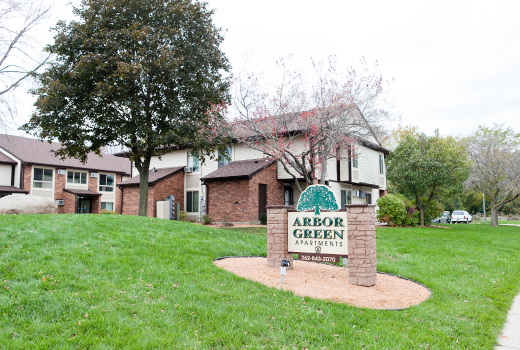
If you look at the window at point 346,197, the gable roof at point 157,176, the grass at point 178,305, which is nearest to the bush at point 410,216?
the window at point 346,197

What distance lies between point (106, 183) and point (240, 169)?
19.5 meters

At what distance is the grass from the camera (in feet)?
13.9

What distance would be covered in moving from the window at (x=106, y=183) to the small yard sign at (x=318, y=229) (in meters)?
31.0

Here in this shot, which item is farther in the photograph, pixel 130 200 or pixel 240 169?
pixel 130 200

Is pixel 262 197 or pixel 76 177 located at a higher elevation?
pixel 76 177

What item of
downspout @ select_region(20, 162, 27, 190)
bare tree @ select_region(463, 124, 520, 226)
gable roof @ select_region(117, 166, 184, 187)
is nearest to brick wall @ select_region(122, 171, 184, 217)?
gable roof @ select_region(117, 166, 184, 187)

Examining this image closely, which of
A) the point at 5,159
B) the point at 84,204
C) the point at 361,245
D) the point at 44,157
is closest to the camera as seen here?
the point at 361,245

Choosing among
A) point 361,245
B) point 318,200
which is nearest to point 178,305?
point 361,245

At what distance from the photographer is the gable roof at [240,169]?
20.9m

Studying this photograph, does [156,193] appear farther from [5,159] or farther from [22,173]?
[5,159]

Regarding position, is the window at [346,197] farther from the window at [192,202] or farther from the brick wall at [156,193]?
the brick wall at [156,193]

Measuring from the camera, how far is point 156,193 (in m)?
23.6

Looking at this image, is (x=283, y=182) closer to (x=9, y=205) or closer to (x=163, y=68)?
(x=163, y=68)

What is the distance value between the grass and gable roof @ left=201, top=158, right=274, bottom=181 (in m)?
11.8
